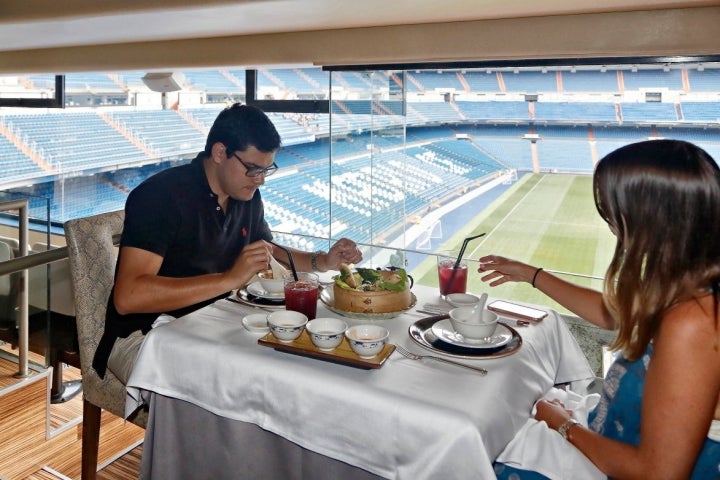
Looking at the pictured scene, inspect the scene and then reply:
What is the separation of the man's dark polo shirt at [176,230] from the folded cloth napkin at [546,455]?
100 cm

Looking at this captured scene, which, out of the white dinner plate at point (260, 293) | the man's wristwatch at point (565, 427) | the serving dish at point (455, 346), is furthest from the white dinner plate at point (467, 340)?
the white dinner plate at point (260, 293)

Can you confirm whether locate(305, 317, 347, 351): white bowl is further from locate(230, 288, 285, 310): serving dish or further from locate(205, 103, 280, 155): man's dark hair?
locate(205, 103, 280, 155): man's dark hair

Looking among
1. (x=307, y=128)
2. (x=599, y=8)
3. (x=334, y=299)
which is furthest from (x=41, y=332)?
(x=307, y=128)

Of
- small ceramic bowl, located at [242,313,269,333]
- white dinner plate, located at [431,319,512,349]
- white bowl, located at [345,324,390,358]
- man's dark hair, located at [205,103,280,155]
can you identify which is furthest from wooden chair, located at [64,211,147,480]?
white dinner plate, located at [431,319,512,349]

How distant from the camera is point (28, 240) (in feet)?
6.59

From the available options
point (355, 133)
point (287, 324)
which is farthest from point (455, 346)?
point (355, 133)

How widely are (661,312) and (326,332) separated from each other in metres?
0.61

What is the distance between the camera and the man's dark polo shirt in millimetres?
1499

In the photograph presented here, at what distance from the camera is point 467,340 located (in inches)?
48.4

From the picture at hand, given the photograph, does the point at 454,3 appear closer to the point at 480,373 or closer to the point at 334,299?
the point at 334,299

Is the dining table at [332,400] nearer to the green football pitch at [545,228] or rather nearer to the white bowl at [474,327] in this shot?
the white bowl at [474,327]

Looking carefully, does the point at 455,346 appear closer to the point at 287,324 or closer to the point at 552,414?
the point at 552,414

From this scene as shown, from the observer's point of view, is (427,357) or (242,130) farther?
(242,130)

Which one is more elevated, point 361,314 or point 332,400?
point 361,314
